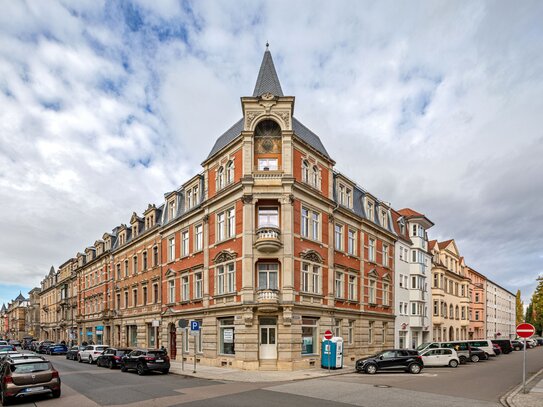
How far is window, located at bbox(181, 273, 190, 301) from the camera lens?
34562 mm

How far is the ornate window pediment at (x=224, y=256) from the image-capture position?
28628 millimetres

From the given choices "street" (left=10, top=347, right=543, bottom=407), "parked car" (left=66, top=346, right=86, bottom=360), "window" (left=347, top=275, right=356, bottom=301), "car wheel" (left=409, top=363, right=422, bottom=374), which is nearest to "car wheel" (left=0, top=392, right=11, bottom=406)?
"street" (left=10, top=347, right=543, bottom=407)

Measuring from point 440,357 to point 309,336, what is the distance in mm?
10654

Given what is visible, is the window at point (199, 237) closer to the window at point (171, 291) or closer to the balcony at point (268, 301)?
the window at point (171, 291)

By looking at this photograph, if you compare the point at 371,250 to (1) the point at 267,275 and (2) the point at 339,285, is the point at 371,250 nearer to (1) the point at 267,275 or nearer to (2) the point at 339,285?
(2) the point at 339,285

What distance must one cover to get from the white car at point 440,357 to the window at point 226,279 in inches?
578

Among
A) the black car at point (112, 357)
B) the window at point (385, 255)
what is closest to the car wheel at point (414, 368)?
the window at point (385, 255)

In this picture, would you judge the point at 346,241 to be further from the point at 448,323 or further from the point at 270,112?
the point at 448,323

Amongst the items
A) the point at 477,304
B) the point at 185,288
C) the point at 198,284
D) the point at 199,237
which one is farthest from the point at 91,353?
the point at 477,304

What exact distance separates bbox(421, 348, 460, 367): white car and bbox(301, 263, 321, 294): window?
31.8ft

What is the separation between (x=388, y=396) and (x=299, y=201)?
46.5 feet

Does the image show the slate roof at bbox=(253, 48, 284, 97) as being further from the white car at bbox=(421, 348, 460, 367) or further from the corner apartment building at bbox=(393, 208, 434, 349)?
the corner apartment building at bbox=(393, 208, 434, 349)

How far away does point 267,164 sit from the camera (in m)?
28.6

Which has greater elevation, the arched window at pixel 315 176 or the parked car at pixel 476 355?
A: the arched window at pixel 315 176
